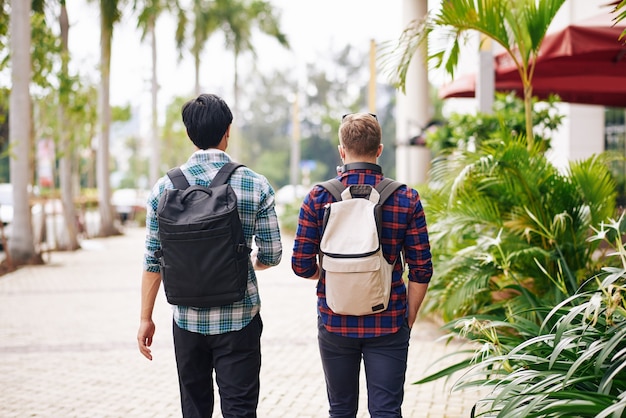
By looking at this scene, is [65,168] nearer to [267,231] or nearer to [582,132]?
[582,132]

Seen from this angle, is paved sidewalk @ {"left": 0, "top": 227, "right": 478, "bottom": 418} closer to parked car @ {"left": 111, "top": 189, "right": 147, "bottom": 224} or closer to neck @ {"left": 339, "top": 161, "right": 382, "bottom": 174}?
neck @ {"left": 339, "top": 161, "right": 382, "bottom": 174}

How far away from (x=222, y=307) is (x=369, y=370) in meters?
0.67

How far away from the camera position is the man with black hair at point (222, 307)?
11.3ft

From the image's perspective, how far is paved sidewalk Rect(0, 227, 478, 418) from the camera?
569 cm

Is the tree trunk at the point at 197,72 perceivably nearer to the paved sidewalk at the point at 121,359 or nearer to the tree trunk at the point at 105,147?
the tree trunk at the point at 105,147

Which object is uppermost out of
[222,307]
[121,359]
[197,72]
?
[197,72]

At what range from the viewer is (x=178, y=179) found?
3449 mm

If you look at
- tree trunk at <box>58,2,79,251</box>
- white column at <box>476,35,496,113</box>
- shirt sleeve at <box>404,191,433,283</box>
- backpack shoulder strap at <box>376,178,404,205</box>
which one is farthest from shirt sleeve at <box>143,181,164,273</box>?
tree trunk at <box>58,2,79,251</box>

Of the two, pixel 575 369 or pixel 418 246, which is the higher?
pixel 418 246

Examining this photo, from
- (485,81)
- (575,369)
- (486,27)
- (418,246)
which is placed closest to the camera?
(575,369)

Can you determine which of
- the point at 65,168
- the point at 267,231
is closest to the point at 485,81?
the point at 267,231

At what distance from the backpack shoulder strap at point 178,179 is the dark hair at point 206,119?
140 mm

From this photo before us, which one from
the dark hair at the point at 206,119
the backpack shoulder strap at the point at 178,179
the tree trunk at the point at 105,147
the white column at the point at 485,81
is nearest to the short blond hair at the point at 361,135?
the dark hair at the point at 206,119

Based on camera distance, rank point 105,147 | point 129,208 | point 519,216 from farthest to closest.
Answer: point 129,208 → point 105,147 → point 519,216
